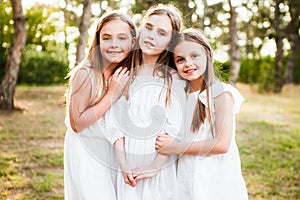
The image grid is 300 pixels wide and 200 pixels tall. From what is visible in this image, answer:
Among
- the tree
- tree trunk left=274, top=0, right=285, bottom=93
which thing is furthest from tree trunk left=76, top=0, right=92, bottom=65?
tree trunk left=274, top=0, right=285, bottom=93

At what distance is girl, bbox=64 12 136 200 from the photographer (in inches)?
101

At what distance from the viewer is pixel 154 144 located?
2.52 meters

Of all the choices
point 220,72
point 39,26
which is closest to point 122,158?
point 220,72

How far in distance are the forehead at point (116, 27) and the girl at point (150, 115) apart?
0.11 meters

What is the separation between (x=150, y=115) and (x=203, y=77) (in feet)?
1.23

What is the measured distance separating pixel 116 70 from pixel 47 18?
13942mm

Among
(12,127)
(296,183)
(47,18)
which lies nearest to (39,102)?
(12,127)

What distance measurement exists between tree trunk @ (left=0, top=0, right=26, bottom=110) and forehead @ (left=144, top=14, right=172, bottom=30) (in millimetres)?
6999

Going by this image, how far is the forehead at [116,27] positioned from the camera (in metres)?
2.62

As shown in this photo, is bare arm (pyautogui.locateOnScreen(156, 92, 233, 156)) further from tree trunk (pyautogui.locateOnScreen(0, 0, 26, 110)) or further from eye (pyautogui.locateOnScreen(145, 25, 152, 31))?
tree trunk (pyautogui.locateOnScreen(0, 0, 26, 110))

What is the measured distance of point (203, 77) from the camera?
260cm

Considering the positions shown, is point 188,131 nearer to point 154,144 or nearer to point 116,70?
point 154,144

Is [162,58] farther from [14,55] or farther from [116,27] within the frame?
[14,55]

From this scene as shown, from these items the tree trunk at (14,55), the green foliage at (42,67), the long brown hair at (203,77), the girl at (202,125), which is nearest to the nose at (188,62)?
the girl at (202,125)
